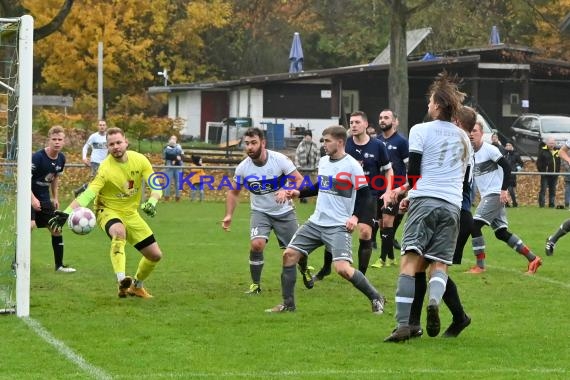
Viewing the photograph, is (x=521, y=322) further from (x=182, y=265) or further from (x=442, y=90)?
(x=182, y=265)

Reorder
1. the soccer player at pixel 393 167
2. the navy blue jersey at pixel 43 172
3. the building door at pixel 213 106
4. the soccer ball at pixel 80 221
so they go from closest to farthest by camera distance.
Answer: the soccer ball at pixel 80 221 < the navy blue jersey at pixel 43 172 < the soccer player at pixel 393 167 < the building door at pixel 213 106

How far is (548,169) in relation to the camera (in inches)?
1105

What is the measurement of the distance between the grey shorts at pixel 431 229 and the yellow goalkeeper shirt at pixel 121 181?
3.66 meters

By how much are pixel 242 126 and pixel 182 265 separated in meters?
28.6

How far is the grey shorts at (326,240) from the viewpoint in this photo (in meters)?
9.88

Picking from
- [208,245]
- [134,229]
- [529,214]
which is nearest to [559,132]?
[529,214]

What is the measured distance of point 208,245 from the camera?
17.4 m

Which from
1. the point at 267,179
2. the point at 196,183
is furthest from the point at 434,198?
the point at 196,183

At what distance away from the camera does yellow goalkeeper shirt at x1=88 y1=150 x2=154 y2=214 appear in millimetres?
11102

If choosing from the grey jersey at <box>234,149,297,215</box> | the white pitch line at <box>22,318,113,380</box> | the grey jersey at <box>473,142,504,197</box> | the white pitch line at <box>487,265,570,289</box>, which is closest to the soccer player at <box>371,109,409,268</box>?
the grey jersey at <box>473,142,504,197</box>

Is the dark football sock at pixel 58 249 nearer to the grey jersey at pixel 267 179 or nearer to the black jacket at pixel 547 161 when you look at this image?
the grey jersey at pixel 267 179

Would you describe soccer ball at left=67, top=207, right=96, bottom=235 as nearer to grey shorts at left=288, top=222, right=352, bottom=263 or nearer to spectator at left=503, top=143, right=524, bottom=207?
grey shorts at left=288, top=222, right=352, bottom=263

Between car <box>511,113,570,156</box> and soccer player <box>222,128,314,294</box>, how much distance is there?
82.0ft

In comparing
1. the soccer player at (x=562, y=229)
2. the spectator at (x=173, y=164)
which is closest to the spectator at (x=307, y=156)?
the spectator at (x=173, y=164)
